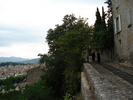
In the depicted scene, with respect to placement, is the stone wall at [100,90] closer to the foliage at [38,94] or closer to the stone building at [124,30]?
the stone building at [124,30]

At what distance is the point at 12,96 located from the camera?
1472 centimetres

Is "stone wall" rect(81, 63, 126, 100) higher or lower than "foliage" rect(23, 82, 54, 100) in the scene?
higher

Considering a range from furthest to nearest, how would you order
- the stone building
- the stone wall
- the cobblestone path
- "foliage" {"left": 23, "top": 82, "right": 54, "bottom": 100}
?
"foliage" {"left": 23, "top": 82, "right": 54, "bottom": 100}, the stone building, the cobblestone path, the stone wall

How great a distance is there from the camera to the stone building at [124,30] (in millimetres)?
Result: 11743

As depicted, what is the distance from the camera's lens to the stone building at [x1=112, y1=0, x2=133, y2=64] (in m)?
11.7

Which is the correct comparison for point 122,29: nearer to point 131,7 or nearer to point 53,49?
point 131,7

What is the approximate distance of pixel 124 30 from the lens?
13273 millimetres

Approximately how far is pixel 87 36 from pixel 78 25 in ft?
5.52

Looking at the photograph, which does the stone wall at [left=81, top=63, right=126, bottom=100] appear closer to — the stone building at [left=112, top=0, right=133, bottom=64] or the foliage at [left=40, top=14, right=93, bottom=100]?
the foliage at [left=40, top=14, right=93, bottom=100]

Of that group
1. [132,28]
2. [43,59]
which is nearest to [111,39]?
[132,28]

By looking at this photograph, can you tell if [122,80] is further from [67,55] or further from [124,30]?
[67,55]

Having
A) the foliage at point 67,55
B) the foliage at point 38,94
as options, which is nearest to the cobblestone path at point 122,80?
the foliage at point 67,55

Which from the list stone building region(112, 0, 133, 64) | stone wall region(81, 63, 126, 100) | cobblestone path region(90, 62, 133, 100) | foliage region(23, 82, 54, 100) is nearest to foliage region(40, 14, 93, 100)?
foliage region(23, 82, 54, 100)

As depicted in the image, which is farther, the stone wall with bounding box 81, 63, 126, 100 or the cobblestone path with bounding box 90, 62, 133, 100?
the cobblestone path with bounding box 90, 62, 133, 100
